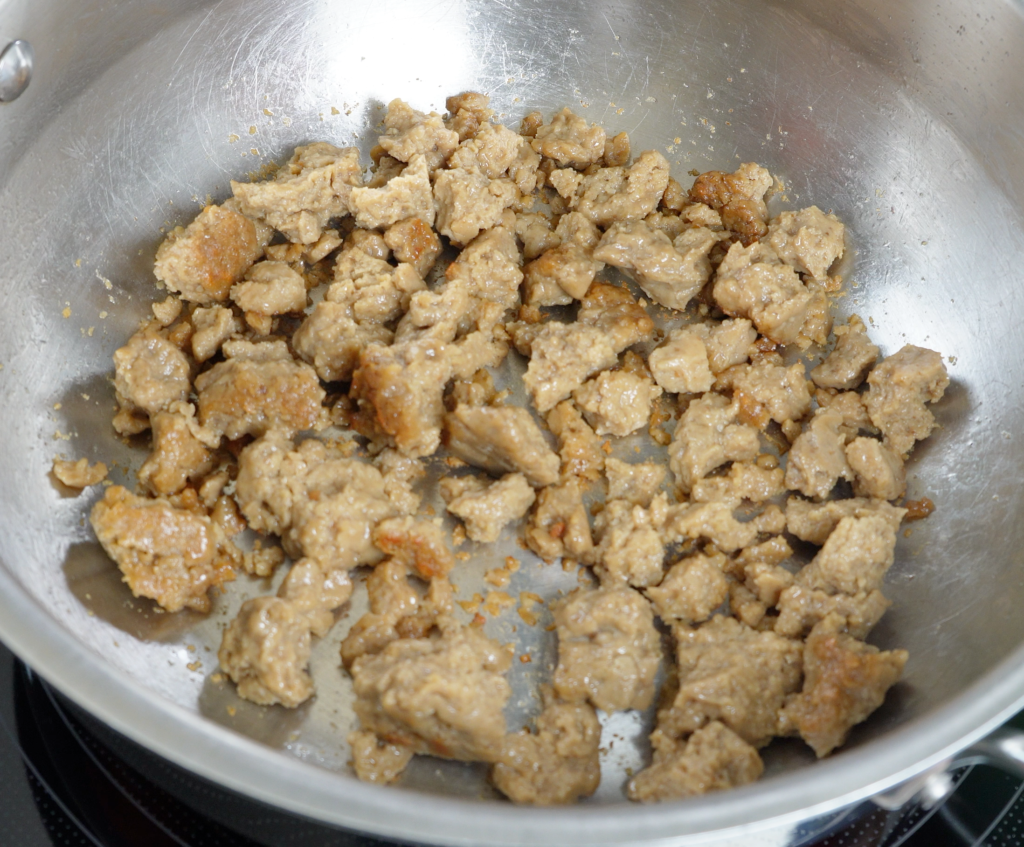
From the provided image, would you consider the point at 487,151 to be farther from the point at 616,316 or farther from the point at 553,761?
the point at 553,761

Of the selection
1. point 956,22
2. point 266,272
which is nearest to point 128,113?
point 266,272

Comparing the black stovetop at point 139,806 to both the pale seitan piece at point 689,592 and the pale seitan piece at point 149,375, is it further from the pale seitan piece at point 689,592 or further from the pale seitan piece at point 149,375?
the pale seitan piece at point 149,375

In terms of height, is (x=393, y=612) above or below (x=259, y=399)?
below

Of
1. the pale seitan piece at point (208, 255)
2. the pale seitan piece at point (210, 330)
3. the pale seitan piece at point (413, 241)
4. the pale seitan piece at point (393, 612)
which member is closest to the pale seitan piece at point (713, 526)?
the pale seitan piece at point (393, 612)

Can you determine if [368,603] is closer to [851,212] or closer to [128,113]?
[128,113]

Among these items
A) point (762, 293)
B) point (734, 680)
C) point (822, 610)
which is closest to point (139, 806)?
point (734, 680)
